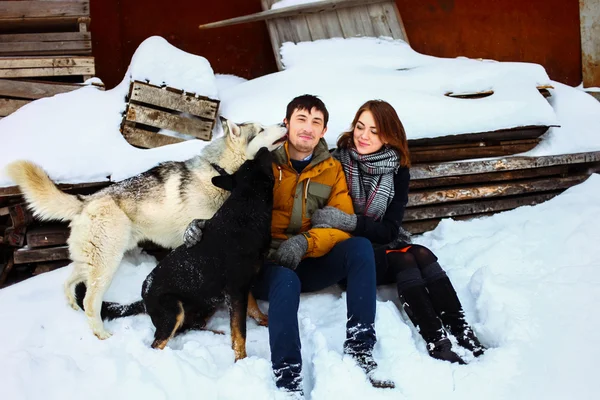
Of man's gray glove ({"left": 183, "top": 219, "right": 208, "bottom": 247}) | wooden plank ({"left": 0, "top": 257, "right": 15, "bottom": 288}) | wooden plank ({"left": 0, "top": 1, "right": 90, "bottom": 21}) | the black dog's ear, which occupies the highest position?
wooden plank ({"left": 0, "top": 1, "right": 90, "bottom": 21})

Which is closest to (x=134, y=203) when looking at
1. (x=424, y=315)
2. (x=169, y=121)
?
(x=169, y=121)

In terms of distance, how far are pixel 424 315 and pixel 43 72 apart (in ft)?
13.8

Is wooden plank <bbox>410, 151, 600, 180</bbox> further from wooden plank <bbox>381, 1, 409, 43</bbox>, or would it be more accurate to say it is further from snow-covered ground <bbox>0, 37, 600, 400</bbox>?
wooden plank <bbox>381, 1, 409, 43</bbox>

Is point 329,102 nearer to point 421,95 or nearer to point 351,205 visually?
point 421,95

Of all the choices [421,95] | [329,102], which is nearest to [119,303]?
[329,102]

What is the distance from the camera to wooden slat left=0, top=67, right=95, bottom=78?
4596 mm

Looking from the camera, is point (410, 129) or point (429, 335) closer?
point (429, 335)

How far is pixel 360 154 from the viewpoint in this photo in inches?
136

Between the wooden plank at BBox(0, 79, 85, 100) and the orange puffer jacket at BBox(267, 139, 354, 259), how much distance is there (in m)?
2.68

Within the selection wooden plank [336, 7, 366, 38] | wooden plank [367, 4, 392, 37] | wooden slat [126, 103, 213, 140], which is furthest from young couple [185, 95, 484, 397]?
wooden plank [367, 4, 392, 37]

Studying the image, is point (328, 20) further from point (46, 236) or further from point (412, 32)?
point (46, 236)

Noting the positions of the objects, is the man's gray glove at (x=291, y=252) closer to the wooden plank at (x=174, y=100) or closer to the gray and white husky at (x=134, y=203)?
the gray and white husky at (x=134, y=203)

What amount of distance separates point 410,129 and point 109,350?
3302mm

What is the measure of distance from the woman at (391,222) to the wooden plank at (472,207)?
3.85 ft
